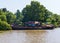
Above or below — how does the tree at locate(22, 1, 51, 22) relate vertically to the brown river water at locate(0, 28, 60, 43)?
above

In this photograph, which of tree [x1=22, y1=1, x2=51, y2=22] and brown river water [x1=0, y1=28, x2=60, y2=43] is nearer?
brown river water [x1=0, y1=28, x2=60, y2=43]

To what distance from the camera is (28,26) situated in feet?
232

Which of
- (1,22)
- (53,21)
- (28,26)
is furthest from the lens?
(53,21)

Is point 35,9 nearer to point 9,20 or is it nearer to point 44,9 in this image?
point 44,9

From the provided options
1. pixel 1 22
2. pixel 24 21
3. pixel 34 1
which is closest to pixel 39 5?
pixel 34 1

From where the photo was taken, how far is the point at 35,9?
247 feet

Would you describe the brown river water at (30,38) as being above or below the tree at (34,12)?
below

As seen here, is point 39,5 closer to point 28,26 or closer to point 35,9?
point 35,9

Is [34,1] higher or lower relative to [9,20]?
higher

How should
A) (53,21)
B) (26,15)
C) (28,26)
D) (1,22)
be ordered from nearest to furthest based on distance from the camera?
(1,22) < (28,26) < (26,15) < (53,21)

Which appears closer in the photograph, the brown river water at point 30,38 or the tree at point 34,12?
the brown river water at point 30,38

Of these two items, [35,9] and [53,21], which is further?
[53,21]

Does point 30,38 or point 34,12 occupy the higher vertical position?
point 34,12

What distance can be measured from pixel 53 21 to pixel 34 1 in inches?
500
